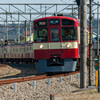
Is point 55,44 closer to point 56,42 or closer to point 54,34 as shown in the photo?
point 56,42

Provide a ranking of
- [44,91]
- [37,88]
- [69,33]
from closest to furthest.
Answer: [44,91], [37,88], [69,33]

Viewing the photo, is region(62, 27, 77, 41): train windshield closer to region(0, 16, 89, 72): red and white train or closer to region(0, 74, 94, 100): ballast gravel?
region(0, 16, 89, 72): red and white train

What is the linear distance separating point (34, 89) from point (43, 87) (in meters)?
0.88

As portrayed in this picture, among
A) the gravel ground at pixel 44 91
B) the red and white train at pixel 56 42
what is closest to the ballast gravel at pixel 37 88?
the gravel ground at pixel 44 91

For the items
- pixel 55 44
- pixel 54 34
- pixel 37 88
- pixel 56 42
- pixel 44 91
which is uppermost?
pixel 54 34

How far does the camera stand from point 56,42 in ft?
66.7

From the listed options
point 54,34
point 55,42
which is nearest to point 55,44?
point 55,42

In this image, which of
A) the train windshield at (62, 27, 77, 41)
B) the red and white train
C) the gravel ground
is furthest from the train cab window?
the gravel ground

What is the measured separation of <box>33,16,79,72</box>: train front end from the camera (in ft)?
66.6

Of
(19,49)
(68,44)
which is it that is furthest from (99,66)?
(19,49)

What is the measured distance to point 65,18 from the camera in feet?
66.7

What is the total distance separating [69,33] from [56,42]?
0.89m

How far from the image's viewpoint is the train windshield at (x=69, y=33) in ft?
66.5

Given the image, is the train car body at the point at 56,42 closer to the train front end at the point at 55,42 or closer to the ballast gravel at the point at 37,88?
the train front end at the point at 55,42
